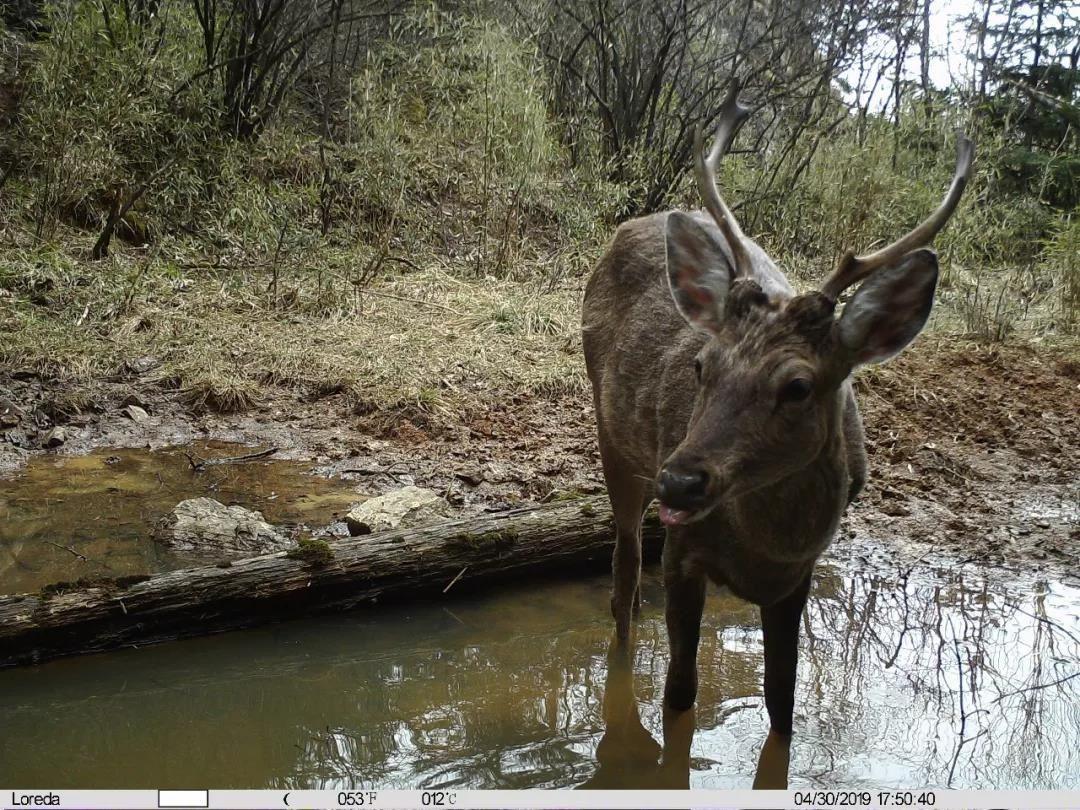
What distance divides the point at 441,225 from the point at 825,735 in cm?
808

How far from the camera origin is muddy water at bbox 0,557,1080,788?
3.48m

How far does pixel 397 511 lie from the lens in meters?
5.24

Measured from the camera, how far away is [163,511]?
5.42 m

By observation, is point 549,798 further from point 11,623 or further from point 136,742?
point 11,623

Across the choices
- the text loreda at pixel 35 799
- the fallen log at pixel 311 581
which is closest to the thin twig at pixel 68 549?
the fallen log at pixel 311 581

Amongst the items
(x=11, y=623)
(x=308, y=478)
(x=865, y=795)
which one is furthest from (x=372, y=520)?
(x=865, y=795)

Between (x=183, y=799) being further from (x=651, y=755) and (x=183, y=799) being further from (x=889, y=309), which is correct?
(x=889, y=309)

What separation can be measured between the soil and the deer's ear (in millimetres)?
2553

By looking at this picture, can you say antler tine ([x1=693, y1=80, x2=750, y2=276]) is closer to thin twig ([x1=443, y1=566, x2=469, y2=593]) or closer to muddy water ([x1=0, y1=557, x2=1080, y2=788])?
muddy water ([x1=0, y1=557, x2=1080, y2=788])

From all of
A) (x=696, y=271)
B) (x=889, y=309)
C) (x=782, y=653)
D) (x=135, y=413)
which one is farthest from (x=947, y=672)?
(x=135, y=413)

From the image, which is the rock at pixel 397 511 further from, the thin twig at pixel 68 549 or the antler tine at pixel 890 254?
the antler tine at pixel 890 254

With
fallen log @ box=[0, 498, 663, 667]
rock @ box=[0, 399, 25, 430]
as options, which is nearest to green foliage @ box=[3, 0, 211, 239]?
rock @ box=[0, 399, 25, 430]

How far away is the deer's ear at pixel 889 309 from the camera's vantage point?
3.02 metres

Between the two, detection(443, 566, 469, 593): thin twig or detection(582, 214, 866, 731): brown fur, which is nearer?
detection(582, 214, 866, 731): brown fur
